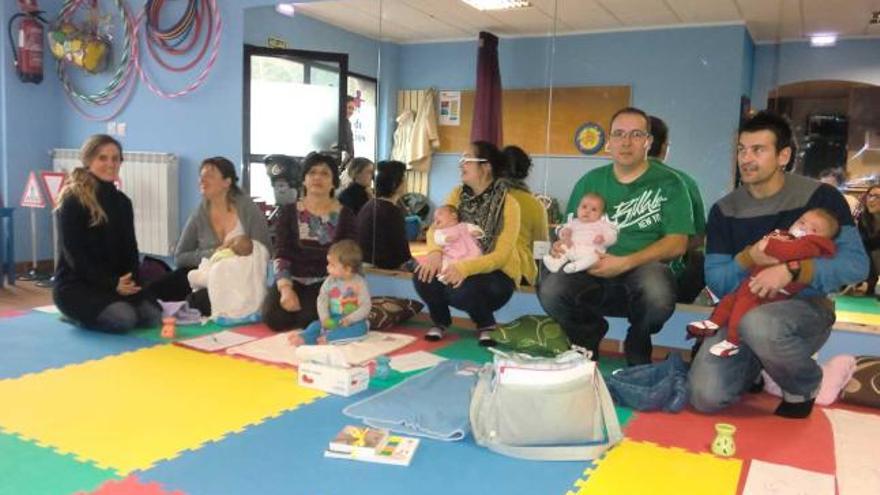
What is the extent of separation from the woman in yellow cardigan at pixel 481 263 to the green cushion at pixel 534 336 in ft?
0.40

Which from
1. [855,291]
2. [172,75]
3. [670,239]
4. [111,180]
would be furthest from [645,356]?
[172,75]

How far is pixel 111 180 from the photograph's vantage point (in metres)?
3.82

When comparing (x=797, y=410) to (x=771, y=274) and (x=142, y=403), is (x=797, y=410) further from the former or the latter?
(x=142, y=403)

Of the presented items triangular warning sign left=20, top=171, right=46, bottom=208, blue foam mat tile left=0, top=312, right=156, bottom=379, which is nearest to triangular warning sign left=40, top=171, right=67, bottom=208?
triangular warning sign left=20, top=171, right=46, bottom=208

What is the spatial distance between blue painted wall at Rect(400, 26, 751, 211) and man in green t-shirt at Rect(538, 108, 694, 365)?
75 cm

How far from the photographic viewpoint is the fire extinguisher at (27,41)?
5.36m

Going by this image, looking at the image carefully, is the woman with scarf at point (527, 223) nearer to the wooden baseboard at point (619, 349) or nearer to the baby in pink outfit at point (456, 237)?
the baby in pink outfit at point (456, 237)

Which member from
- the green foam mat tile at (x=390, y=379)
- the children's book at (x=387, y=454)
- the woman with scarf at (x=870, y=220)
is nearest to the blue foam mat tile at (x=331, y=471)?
the children's book at (x=387, y=454)

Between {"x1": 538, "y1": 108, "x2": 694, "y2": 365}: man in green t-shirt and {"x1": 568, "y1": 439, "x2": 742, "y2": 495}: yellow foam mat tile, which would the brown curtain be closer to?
{"x1": 538, "y1": 108, "x2": 694, "y2": 365}: man in green t-shirt

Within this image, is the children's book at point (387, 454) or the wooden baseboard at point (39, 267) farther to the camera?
the wooden baseboard at point (39, 267)

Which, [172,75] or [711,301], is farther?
[172,75]

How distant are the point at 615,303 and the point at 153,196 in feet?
11.5

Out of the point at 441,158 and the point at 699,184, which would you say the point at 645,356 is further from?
the point at 441,158

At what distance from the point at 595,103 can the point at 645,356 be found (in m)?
1.68
